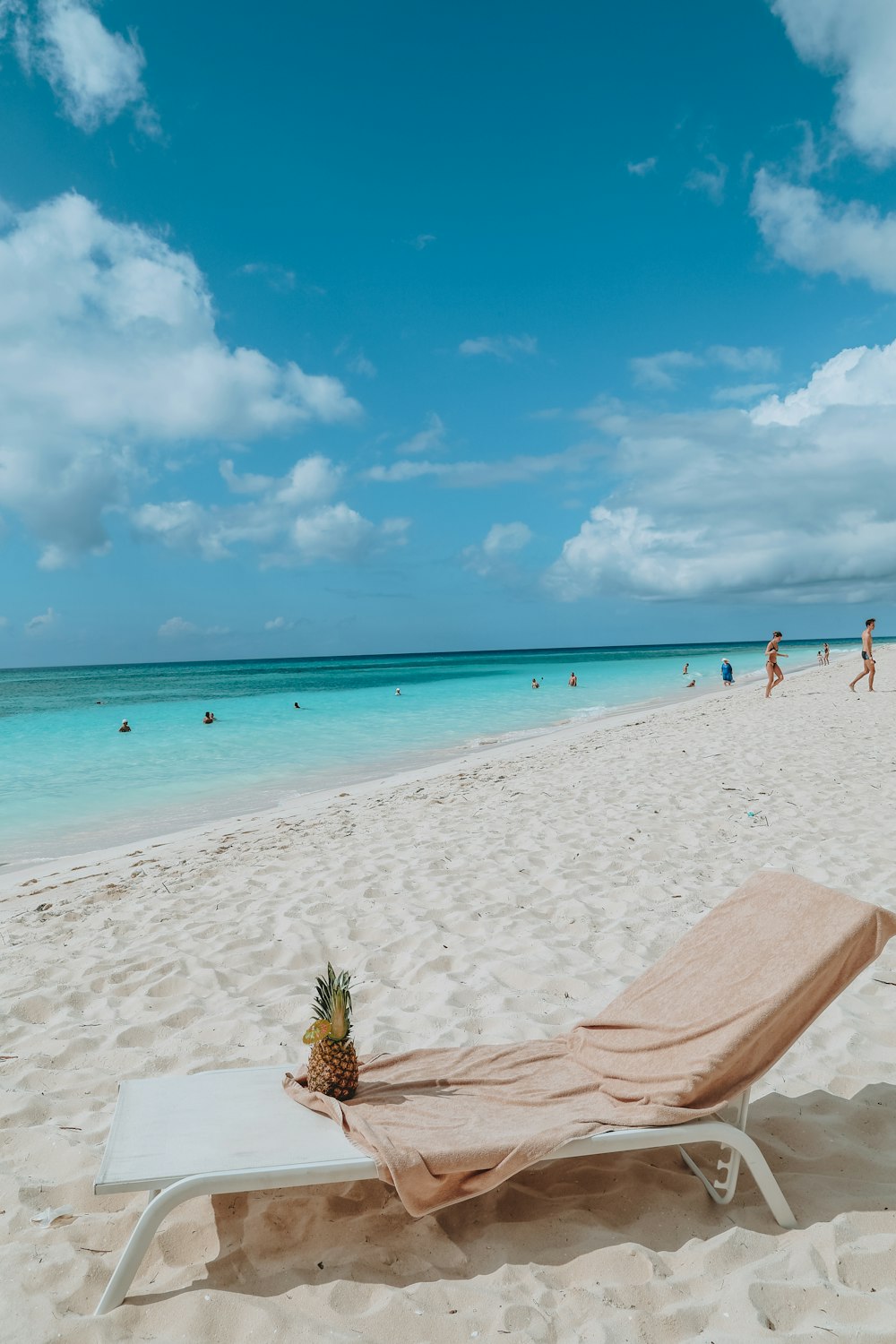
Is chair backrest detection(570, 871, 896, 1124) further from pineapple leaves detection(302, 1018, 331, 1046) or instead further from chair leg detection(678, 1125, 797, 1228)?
pineapple leaves detection(302, 1018, 331, 1046)

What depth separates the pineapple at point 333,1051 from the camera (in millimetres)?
2992

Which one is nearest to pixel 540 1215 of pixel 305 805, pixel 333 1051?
pixel 333 1051

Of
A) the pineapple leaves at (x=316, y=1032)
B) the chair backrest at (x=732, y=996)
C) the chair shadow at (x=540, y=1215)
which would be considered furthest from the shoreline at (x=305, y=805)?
the chair backrest at (x=732, y=996)

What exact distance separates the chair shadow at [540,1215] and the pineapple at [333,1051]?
34cm

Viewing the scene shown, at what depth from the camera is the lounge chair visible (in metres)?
2.48

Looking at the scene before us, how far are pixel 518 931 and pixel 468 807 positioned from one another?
3.76 metres

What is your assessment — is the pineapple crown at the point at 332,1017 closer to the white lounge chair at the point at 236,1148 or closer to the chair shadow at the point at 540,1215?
the white lounge chair at the point at 236,1148

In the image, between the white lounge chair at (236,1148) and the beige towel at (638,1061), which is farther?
the beige towel at (638,1061)

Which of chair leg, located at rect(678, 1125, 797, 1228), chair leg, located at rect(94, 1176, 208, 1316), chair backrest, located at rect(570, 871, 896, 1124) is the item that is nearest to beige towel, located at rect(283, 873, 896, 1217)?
chair backrest, located at rect(570, 871, 896, 1124)

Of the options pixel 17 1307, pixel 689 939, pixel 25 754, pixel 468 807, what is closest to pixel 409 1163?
pixel 17 1307

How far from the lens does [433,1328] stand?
2289 millimetres

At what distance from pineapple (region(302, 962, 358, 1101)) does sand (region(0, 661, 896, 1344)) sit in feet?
1.16

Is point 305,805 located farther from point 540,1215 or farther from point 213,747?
point 213,747

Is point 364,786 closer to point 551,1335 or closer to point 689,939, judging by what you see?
point 689,939
